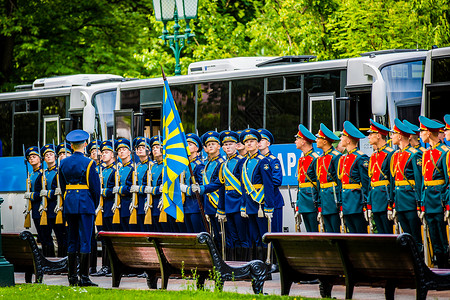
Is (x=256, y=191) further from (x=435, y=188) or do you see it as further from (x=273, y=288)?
(x=435, y=188)

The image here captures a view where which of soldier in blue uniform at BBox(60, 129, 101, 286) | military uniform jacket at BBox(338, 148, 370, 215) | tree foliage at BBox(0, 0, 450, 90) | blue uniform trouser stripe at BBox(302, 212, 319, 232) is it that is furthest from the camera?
tree foliage at BBox(0, 0, 450, 90)

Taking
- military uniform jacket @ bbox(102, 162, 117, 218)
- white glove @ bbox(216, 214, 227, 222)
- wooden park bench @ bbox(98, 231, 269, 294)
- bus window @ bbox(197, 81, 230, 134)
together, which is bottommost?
wooden park bench @ bbox(98, 231, 269, 294)

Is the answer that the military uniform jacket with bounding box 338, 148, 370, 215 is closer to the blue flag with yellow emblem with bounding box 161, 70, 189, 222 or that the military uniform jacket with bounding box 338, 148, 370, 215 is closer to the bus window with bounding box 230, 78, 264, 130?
the blue flag with yellow emblem with bounding box 161, 70, 189, 222

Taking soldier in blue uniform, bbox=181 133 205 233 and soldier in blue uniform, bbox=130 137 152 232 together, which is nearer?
soldier in blue uniform, bbox=181 133 205 233

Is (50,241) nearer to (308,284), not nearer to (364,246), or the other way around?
(308,284)

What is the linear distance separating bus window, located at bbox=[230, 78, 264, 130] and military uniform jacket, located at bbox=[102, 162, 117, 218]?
9.97 feet

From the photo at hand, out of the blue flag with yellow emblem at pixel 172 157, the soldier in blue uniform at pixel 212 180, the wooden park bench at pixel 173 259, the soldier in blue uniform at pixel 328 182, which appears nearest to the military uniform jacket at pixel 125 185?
the soldier in blue uniform at pixel 212 180

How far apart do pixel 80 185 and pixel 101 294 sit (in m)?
2.27

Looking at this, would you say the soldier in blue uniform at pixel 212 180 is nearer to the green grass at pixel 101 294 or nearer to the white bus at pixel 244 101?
the white bus at pixel 244 101

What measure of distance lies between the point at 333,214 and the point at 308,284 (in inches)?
51.1

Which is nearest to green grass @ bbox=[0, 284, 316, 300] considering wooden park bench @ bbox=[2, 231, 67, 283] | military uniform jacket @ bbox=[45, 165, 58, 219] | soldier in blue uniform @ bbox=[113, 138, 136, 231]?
wooden park bench @ bbox=[2, 231, 67, 283]

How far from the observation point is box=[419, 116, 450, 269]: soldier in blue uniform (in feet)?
38.8

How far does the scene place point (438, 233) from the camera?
1196 cm

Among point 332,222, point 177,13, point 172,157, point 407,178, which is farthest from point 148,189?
point 177,13
